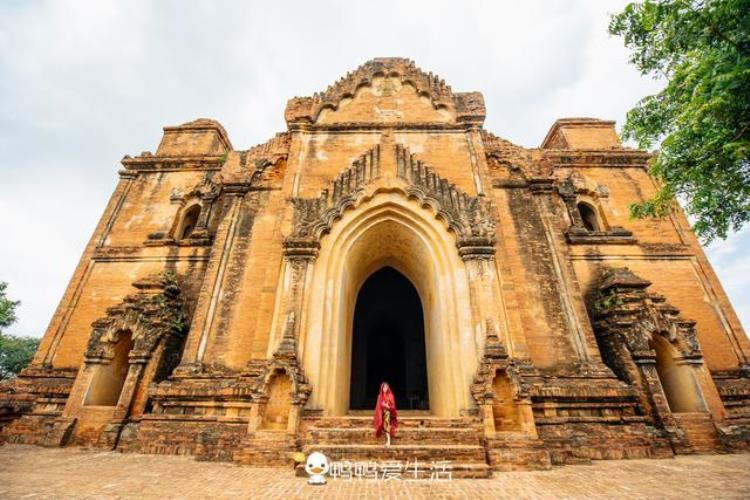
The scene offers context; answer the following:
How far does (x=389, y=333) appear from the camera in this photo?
19.5 meters

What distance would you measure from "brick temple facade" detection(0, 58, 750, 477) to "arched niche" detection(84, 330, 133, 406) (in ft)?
0.18

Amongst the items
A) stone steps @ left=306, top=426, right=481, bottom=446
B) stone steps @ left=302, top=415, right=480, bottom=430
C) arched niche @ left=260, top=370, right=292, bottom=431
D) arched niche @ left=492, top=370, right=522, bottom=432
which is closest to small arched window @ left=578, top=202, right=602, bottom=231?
arched niche @ left=492, top=370, right=522, bottom=432

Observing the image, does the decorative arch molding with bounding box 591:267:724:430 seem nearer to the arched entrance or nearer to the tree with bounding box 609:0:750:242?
the tree with bounding box 609:0:750:242

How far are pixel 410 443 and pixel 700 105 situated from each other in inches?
332

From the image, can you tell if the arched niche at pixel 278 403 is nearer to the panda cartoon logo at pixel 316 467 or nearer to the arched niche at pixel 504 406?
the panda cartoon logo at pixel 316 467

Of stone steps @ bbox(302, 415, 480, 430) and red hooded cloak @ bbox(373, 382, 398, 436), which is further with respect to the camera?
stone steps @ bbox(302, 415, 480, 430)

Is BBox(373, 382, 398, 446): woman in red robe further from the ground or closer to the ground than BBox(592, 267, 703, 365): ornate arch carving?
closer to the ground

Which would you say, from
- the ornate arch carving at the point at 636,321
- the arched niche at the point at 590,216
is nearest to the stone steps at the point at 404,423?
the ornate arch carving at the point at 636,321

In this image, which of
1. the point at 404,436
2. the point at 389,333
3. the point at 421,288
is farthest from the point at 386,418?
the point at 389,333

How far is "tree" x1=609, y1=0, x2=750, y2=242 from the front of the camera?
19.2ft

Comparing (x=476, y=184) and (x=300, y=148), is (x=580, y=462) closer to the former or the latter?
(x=476, y=184)

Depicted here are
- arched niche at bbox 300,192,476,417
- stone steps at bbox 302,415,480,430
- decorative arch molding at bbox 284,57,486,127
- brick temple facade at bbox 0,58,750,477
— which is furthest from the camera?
decorative arch molding at bbox 284,57,486,127

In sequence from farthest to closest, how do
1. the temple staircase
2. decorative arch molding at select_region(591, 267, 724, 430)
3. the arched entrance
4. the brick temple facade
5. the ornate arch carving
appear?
the arched entrance
the ornate arch carving
decorative arch molding at select_region(591, 267, 724, 430)
the brick temple facade
the temple staircase

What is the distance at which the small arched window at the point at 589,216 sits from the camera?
16259mm
